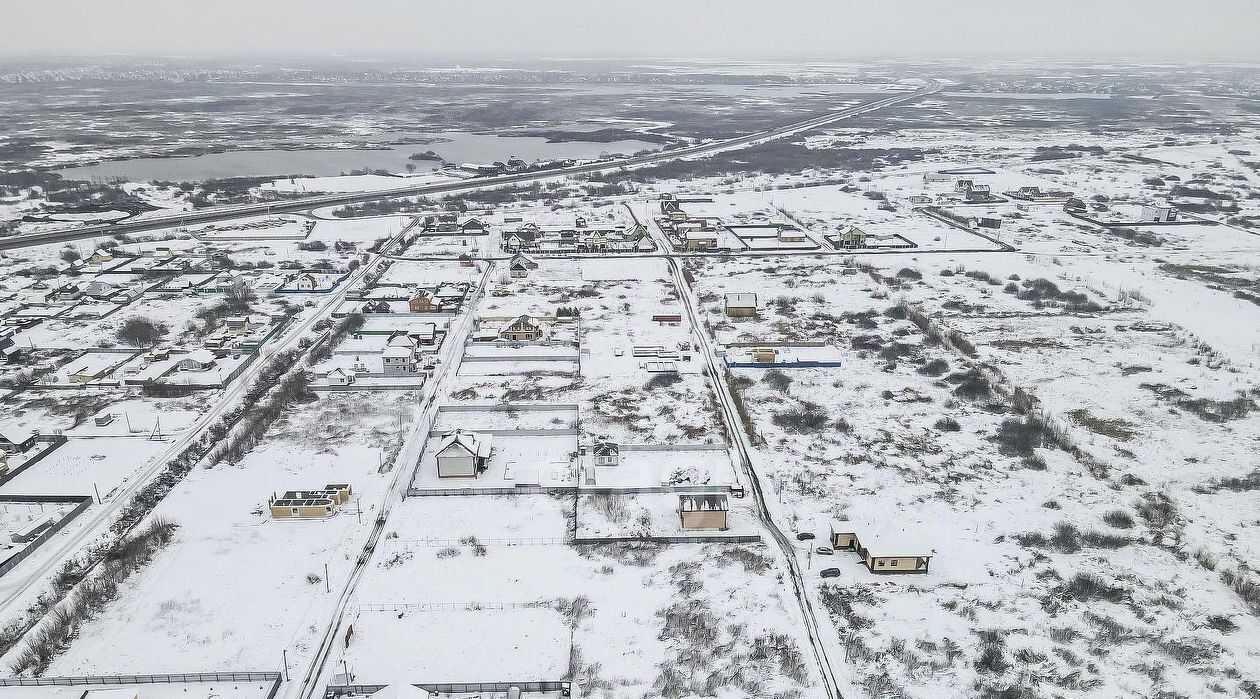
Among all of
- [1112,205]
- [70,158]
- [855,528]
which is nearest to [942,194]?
[1112,205]

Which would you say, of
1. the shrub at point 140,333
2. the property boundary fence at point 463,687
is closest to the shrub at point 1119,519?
the property boundary fence at point 463,687

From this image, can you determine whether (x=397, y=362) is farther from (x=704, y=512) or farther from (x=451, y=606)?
(x=704, y=512)

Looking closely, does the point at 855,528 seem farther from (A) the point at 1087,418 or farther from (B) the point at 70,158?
(B) the point at 70,158

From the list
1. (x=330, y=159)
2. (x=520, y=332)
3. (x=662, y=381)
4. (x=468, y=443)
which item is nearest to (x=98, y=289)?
(x=520, y=332)

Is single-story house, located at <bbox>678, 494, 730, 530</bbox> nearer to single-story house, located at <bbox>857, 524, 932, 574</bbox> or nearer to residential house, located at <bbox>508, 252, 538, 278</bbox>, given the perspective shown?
single-story house, located at <bbox>857, 524, 932, 574</bbox>

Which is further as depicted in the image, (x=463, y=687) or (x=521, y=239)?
(x=521, y=239)
